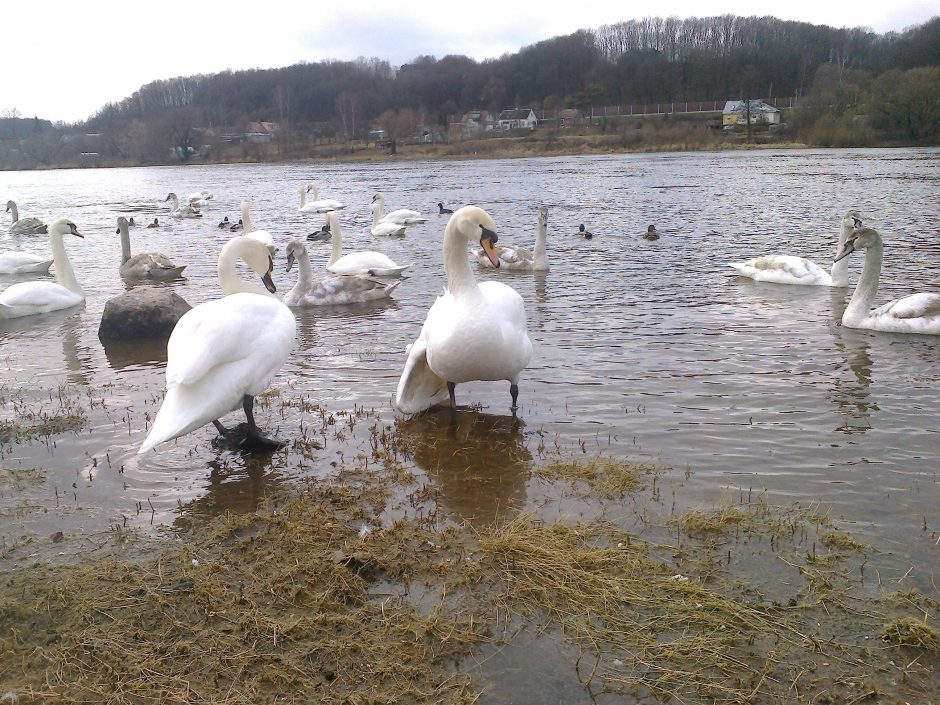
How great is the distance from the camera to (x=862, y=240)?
1094 centimetres

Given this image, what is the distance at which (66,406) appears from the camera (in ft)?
23.0

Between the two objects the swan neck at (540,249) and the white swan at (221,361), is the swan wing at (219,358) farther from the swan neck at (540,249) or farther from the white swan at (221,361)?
the swan neck at (540,249)

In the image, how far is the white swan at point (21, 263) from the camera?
1612cm

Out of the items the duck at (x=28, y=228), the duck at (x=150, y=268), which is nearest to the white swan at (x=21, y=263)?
the duck at (x=150, y=268)

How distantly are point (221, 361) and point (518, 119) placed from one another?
118 metres

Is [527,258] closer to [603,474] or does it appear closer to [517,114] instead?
[603,474]

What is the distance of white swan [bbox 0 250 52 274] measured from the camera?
52.9 feet

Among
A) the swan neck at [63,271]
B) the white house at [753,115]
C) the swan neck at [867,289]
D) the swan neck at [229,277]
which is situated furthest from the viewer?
the white house at [753,115]

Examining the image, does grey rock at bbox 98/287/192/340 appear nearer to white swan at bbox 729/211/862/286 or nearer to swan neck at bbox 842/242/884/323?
swan neck at bbox 842/242/884/323

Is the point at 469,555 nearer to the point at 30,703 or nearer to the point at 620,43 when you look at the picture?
the point at 30,703

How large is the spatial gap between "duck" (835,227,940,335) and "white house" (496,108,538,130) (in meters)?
105

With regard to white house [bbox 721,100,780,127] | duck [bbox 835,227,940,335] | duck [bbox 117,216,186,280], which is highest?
white house [bbox 721,100,780,127]

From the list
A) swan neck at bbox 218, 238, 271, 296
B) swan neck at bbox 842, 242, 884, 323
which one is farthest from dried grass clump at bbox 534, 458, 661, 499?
swan neck at bbox 842, 242, 884, 323

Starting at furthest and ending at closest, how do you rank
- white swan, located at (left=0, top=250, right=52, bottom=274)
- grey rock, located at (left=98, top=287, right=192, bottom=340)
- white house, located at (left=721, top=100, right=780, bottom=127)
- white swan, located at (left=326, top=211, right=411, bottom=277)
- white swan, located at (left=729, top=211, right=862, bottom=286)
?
white house, located at (left=721, top=100, right=780, bottom=127), white swan, located at (left=0, top=250, right=52, bottom=274), white swan, located at (left=326, top=211, right=411, bottom=277), white swan, located at (left=729, top=211, right=862, bottom=286), grey rock, located at (left=98, top=287, right=192, bottom=340)
